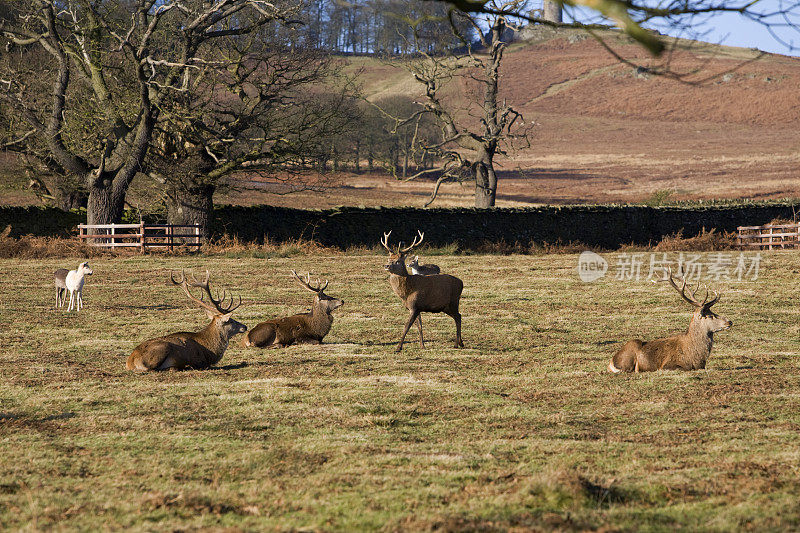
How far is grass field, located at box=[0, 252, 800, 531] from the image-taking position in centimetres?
588

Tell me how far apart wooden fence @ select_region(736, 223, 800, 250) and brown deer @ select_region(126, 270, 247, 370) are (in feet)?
102

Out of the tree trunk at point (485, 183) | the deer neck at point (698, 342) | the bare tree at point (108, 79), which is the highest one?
the bare tree at point (108, 79)

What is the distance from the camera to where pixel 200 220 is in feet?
114

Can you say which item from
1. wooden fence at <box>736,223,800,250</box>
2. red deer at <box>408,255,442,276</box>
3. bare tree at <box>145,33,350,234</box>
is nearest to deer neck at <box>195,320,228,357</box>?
red deer at <box>408,255,442,276</box>

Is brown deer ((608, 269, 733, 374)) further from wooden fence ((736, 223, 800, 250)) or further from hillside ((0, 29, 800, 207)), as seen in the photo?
hillside ((0, 29, 800, 207))

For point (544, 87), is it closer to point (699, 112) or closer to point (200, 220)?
point (699, 112)

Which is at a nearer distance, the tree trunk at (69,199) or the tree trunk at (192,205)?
the tree trunk at (192,205)

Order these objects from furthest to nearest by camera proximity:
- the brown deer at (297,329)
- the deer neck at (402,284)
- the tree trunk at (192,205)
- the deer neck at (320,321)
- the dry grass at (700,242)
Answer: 1. the dry grass at (700,242)
2. the tree trunk at (192,205)
3. the deer neck at (320,321)
4. the brown deer at (297,329)
5. the deer neck at (402,284)

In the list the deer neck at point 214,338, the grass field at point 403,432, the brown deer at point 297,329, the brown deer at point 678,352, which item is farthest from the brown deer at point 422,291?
the brown deer at point 678,352

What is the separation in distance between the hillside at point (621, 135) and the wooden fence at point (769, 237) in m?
25.7

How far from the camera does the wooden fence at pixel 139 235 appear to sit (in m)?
33.3

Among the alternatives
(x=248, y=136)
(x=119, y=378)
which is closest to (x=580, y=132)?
(x=248, y=136)

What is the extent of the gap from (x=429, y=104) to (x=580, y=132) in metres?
79.0

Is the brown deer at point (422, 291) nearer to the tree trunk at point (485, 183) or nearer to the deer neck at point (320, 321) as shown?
the deer neck at point (320, 321)
